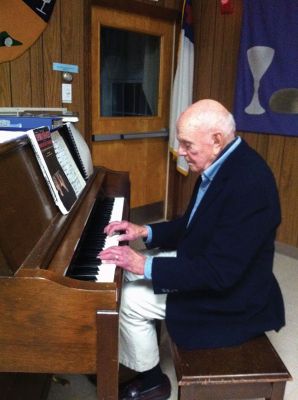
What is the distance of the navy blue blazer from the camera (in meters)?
1.13

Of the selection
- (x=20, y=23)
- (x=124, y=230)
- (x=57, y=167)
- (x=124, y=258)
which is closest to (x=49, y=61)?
(x=20, y=23)

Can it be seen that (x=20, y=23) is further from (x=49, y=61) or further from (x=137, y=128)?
(x=137, y=128)

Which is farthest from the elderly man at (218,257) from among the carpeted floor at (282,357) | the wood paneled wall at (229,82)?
the wood paneled wall at (229,82)

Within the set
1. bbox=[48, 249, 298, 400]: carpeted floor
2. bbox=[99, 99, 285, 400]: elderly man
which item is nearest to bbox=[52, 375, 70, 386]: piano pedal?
bbox=[48, 249, 298, 400]: carpeted floor

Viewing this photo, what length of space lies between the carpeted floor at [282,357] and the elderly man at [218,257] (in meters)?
0.53

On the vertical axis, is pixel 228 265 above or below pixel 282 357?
above

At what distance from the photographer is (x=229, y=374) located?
3.58ft

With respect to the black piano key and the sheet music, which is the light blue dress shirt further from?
the sheet music

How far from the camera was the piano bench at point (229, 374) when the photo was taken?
1.09 meters

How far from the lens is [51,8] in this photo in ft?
8.81

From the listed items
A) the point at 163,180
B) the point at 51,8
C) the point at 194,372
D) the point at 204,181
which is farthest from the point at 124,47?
the point at 194,372

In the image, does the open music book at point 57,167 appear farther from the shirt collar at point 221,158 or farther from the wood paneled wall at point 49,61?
the wood paneled wall at point 49,61

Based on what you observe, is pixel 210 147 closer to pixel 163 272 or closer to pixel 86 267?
pixel 163 272

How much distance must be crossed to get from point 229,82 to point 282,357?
2.37m
